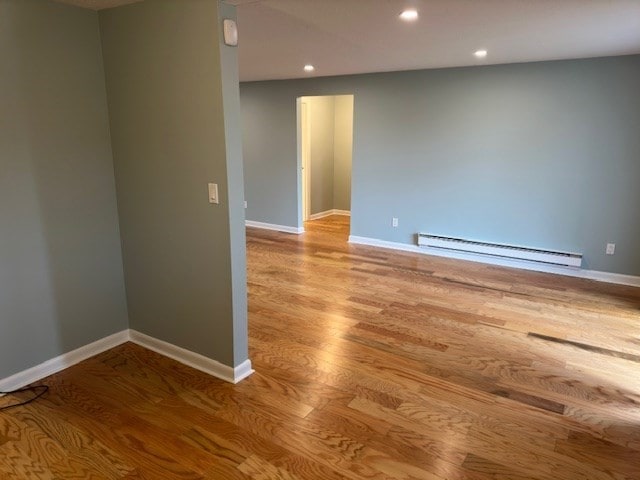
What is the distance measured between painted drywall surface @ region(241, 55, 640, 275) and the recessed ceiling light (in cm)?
235

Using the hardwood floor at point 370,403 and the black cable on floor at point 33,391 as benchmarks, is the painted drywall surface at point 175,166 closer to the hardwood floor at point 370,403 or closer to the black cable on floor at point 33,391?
the hardwood floor at point 370,403

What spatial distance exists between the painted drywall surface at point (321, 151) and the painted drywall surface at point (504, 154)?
1.36 meters

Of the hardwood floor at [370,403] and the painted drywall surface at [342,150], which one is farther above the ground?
the painted drywall surface at [342,150]

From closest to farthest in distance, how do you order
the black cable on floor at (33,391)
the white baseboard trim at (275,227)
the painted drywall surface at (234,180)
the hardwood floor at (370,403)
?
1. the hardwood floor at (370,403)
2. the painted drywall surface at (234,180)
3. the black cable on floor at (33,391)
4. the white baseboard trim at (275,227)

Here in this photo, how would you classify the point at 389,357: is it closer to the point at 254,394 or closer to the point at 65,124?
the point at 254,394

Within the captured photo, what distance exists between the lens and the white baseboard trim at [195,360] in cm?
258

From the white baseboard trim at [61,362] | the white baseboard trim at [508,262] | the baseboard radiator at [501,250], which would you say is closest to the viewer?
the white baseboard trim at [61,362]

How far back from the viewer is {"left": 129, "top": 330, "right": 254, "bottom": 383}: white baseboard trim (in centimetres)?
258

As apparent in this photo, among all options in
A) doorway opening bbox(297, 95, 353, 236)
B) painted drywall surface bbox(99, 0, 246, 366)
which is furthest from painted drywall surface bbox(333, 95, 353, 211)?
painted drywall surface bbox(99, 0, 246, 366)

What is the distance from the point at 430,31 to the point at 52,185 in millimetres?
2785

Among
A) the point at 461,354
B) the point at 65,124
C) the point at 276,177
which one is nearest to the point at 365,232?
the point at 276,177

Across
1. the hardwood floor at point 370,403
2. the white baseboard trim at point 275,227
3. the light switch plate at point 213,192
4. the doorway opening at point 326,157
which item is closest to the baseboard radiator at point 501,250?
the hardwood floor at point 370,403

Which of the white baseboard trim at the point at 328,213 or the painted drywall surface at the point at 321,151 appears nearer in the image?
the painted drywall surface at the point at 321,151

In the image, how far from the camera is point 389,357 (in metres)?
2.88
